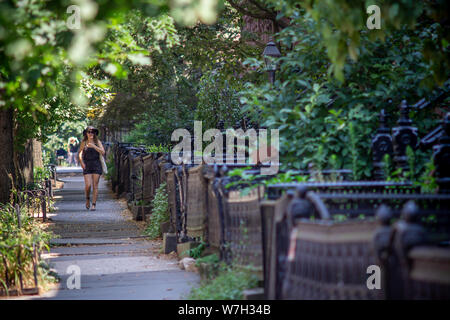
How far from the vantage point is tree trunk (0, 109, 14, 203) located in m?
12.7

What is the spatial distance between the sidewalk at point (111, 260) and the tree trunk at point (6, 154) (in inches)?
47.9

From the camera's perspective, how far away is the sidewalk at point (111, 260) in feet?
23.5

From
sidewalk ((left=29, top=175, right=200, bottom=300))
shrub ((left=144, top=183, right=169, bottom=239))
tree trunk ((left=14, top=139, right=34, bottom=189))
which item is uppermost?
tree trunk ((left=14, top=139, right=34, bottom=189))

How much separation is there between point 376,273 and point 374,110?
4055 mm

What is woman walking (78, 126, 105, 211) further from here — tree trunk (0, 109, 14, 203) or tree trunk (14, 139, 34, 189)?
tree trunk (0, 109, 14, 203)

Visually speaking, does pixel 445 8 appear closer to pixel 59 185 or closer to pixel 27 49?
pixel 27 49

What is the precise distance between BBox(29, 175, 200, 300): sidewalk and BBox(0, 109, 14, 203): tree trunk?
3.99 feet

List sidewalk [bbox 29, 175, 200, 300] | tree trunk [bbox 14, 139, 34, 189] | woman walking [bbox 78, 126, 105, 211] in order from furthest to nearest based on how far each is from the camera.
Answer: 1. tree trunk [bbox 14, 139, 34, 189]
2. woman walking [bbox 78, 126, 105, 211]
3. sidewalk [bbox 29, 175, 200, 300]

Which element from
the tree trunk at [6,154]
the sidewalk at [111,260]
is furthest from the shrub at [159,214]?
the tree trunk at [6,154]

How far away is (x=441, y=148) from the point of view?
6.34m

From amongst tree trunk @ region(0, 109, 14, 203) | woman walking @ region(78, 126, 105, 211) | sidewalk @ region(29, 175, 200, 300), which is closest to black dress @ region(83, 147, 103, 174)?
woman walking @ region(78, 126, 105, 211)

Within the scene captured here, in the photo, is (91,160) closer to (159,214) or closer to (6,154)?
(6,154)

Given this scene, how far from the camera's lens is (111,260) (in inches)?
374

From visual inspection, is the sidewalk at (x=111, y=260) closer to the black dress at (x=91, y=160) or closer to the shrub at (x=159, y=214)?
the shrub at (x=159, y=214)
